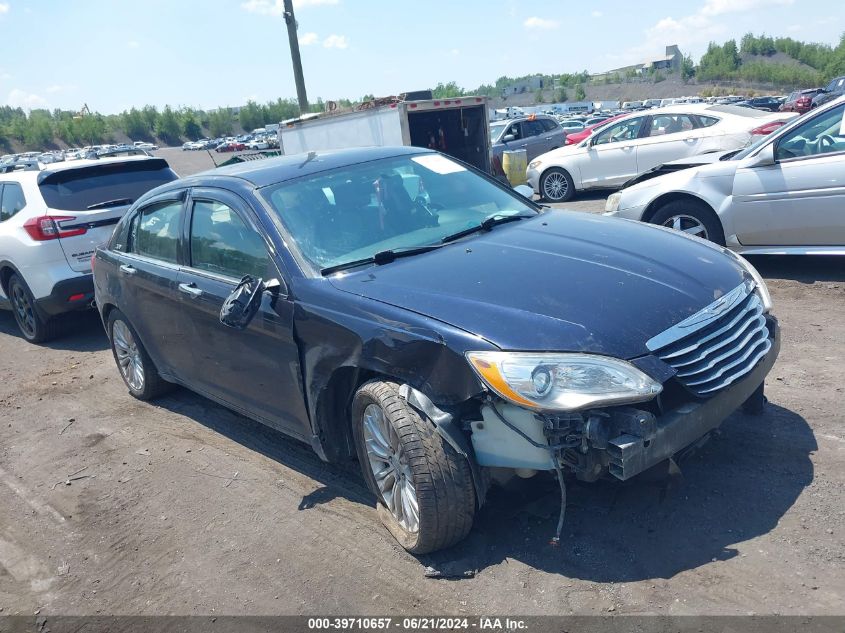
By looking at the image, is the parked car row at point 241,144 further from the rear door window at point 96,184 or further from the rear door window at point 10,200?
the rear door window at point 10,200

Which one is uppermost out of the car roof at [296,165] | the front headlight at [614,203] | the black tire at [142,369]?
the car roof at [296,165]

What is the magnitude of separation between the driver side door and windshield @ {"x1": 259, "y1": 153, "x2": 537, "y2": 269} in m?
3.09

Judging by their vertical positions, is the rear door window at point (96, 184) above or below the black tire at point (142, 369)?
above

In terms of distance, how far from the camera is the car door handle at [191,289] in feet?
14.5

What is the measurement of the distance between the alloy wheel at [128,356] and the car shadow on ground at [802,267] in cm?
579

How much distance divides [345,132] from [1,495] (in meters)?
10.9

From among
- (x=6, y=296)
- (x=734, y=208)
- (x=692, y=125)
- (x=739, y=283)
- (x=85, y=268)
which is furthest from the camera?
(x=692, y=125)

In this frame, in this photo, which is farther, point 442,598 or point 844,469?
point 844,469

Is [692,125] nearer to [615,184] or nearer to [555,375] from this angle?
[615,184]

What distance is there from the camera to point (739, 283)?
3.60 m

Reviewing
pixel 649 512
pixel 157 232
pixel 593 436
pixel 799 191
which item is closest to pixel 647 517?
pixel 649 512

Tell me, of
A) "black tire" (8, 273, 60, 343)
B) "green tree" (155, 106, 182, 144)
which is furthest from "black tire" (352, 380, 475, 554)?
"green tree" (155, 106, 182, 144)

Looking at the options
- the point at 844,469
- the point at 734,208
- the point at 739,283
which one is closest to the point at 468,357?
the point at 739,283

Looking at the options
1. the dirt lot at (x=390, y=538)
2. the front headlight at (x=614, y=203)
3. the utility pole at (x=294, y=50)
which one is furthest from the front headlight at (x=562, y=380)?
the utility pole at (x=294, y=50)
